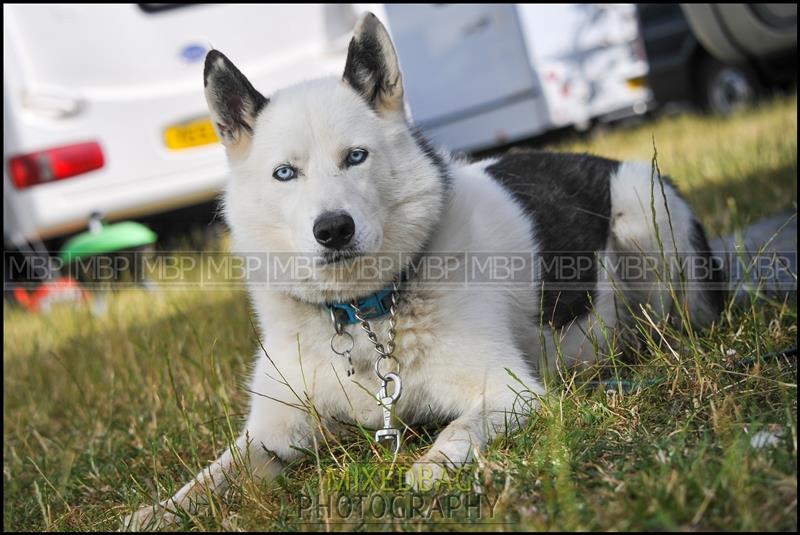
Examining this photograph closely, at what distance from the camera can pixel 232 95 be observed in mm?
2746

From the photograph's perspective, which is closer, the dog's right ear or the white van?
the dog's right ear

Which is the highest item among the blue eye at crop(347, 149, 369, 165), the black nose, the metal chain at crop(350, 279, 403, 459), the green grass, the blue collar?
the blue eye at crop(347, 149, 369, 165)

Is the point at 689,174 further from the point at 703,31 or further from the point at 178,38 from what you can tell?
the point at 178,38

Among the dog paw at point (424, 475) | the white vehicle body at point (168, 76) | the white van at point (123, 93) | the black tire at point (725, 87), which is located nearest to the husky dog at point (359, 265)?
the dog paw at point (424, 475)

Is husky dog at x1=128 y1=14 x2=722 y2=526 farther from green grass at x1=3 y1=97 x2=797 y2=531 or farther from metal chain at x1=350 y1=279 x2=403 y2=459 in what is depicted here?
green grass at x1=3 y1=97 x2=797 y2=531

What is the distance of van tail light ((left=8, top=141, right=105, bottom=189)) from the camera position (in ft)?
19.2

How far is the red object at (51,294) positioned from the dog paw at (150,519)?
3730mm

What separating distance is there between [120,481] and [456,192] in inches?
60.5

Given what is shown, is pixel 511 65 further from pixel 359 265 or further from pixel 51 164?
pixel 359 265

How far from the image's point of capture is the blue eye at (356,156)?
2598 mm

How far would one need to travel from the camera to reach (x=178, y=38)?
617cm

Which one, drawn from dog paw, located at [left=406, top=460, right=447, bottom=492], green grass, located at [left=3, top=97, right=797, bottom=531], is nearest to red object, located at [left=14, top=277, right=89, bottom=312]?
green grass, located at [left=3, top=97, right=797, bottom=531]

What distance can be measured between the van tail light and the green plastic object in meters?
0.46

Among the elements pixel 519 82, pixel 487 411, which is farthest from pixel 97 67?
pixel 487 411
